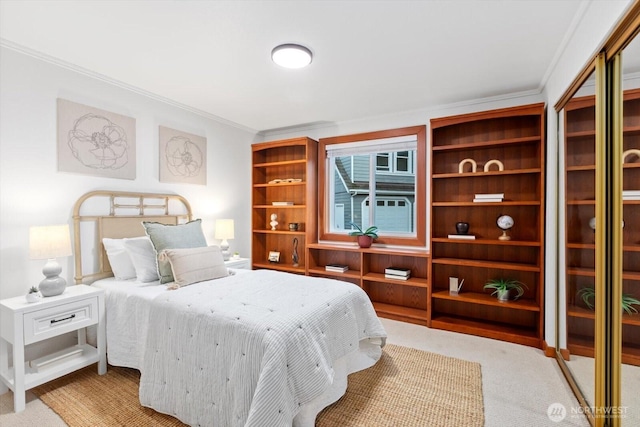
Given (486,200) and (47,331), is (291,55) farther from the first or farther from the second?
(47,331)

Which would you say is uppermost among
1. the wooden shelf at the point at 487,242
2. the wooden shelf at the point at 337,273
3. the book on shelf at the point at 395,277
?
the wooden shelf at the point at 487,242

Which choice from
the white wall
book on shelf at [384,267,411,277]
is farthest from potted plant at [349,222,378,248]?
the white wall

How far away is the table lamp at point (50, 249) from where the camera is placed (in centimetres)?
205

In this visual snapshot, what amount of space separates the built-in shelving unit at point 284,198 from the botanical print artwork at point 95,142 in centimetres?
180

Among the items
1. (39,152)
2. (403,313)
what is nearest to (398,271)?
(403,313)

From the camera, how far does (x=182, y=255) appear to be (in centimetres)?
243

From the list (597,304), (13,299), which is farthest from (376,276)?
(13,299)

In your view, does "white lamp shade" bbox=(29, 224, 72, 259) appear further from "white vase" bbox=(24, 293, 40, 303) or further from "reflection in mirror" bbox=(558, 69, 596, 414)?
"reflection in mirror" bbox=(558, 69, 596, 414)

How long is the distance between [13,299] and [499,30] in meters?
3.87

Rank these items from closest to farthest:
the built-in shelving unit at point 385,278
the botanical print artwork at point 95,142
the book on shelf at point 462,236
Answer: the botanical print artwork at point 95,142
the book on shelf at point 462,236
the built-in shelving unit at point 385,278

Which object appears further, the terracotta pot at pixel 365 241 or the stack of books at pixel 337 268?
the stack of books at pixel 337 268

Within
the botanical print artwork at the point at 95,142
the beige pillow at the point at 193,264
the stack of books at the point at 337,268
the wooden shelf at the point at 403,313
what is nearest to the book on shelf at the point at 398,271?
the wooden shelf at the point at 403,313

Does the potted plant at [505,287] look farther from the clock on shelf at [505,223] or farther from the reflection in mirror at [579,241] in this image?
the reflection in mirror at [579,241]

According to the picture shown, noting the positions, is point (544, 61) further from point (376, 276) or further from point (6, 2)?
point (6, 2)
